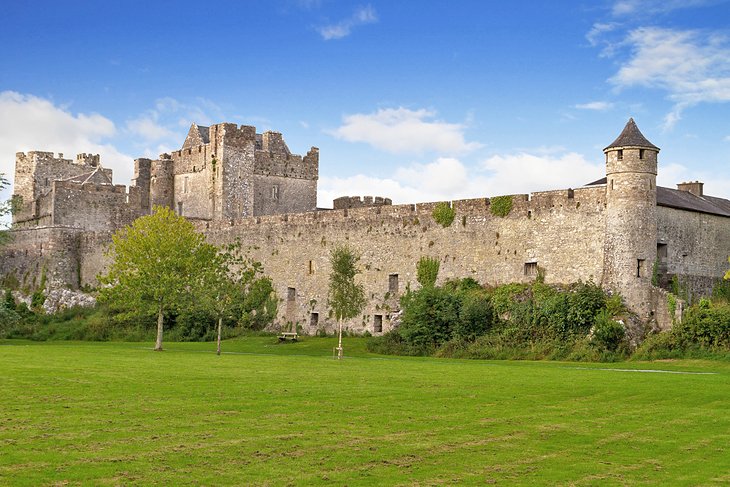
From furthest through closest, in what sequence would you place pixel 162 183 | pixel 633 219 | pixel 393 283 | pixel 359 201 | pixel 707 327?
pixel 162 183 → pixel 359 201 → pixel 393 283 → pixel 633 219 → pixel 707 327

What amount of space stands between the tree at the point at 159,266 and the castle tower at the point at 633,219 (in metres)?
17.6

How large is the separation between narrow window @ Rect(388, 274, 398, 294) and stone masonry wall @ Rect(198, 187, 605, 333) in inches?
2.3

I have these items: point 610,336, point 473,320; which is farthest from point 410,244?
point 610,336

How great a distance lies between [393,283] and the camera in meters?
50.2

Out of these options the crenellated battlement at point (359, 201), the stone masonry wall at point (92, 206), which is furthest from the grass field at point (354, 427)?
the stone masonry wall at point (92, 206)

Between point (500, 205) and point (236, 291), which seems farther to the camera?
point (500, 205)

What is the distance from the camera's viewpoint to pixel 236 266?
59188mm

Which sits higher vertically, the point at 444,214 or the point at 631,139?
the point at 631,139

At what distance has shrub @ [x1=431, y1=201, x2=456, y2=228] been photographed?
156 ft

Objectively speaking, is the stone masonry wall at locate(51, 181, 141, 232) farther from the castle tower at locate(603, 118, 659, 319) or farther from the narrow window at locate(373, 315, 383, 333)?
the castle tower at locate(603, 118, 659, 319)

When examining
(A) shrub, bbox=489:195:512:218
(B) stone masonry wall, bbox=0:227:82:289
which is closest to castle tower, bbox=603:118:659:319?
(A) shrub, bbox=489:195:512:218

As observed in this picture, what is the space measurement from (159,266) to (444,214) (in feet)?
44.1

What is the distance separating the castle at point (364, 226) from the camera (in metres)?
41.3

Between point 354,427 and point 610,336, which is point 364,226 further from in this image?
point 354,427
